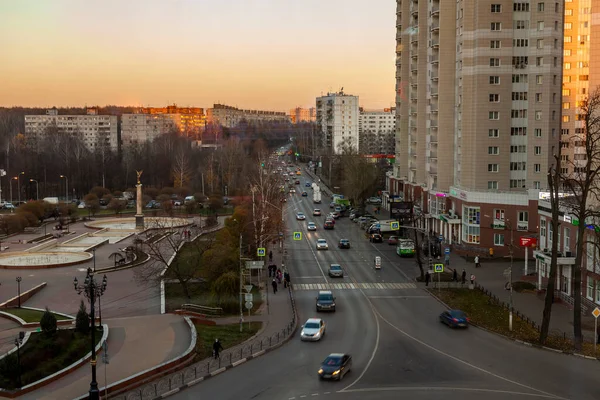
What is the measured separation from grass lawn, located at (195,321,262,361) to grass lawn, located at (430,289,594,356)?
35.9 feet

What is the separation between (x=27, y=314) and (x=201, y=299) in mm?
9181

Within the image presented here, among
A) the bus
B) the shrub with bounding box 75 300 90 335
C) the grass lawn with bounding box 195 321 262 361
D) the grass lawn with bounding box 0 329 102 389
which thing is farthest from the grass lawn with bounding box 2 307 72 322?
the bus

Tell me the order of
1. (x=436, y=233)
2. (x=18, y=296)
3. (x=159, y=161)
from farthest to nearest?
(x=159, y=161) → (x=436, y=233) → (x=18, y=296)

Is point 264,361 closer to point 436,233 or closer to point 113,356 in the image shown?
point 113,356

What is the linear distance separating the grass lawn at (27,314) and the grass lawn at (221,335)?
297 inches

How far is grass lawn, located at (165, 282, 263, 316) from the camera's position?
118ft

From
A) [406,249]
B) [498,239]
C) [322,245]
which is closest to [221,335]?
[406,249]

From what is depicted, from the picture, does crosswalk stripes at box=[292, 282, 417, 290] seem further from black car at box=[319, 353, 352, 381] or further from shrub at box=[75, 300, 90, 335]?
black car at box=[319, 353, 352, 381]

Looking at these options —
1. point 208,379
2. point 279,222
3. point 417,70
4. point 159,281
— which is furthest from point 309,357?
point 417,70

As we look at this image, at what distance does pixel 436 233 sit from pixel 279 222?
17.0 metres

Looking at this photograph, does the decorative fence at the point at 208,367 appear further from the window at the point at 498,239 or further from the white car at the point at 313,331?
the window at the point at 498,239

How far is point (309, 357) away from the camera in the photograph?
87.8 ft

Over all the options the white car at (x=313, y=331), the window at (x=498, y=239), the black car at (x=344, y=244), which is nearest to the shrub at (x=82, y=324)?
the white car at (x=313, y=331)

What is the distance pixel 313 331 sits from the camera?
1156 inches
